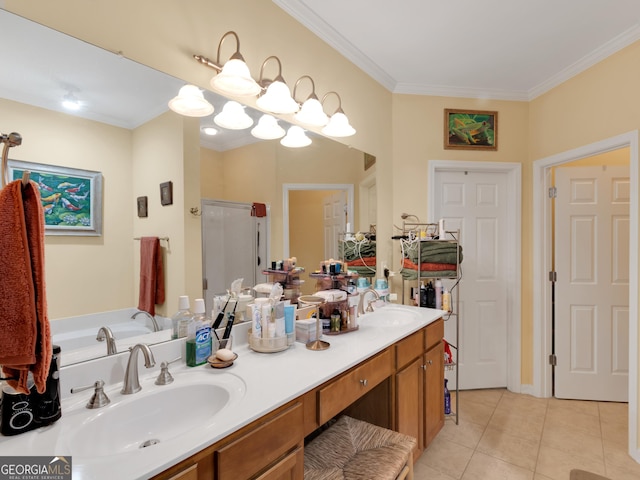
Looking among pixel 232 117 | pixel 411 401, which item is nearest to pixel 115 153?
pixel 232 117

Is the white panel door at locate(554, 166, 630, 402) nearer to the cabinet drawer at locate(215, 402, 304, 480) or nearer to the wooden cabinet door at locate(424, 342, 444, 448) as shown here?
the wooden cabinet door at locate(424, 342, 444, 448)

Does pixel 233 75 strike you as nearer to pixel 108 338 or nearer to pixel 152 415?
pixel 108 338

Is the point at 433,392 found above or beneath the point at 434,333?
beneath

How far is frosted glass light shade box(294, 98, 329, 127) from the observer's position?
184 centimetres

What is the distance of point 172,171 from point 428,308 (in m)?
1.87

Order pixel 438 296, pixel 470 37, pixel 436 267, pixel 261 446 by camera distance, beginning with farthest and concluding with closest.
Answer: pixel 438 296, pixel 436 267, pixel 470 37, pixel 261 446

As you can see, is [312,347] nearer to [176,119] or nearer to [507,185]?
[176,119]

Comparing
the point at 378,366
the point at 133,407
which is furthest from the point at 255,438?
the point at 378,366

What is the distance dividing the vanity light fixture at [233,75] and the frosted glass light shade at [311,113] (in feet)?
1.23

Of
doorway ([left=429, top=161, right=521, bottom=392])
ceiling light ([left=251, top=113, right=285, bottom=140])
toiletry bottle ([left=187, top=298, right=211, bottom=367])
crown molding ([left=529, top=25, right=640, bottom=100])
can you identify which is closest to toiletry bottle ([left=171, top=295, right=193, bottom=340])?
toiletry bottle ([left=187, top=298, right=211, bottom=367])

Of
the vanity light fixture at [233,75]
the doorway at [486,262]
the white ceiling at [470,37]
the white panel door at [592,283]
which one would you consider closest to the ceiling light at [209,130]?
the vanity light fixture at [233,75]

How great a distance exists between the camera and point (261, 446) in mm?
940

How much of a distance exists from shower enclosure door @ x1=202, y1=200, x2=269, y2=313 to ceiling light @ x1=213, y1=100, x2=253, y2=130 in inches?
14.3

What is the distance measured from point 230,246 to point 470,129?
2.33m
